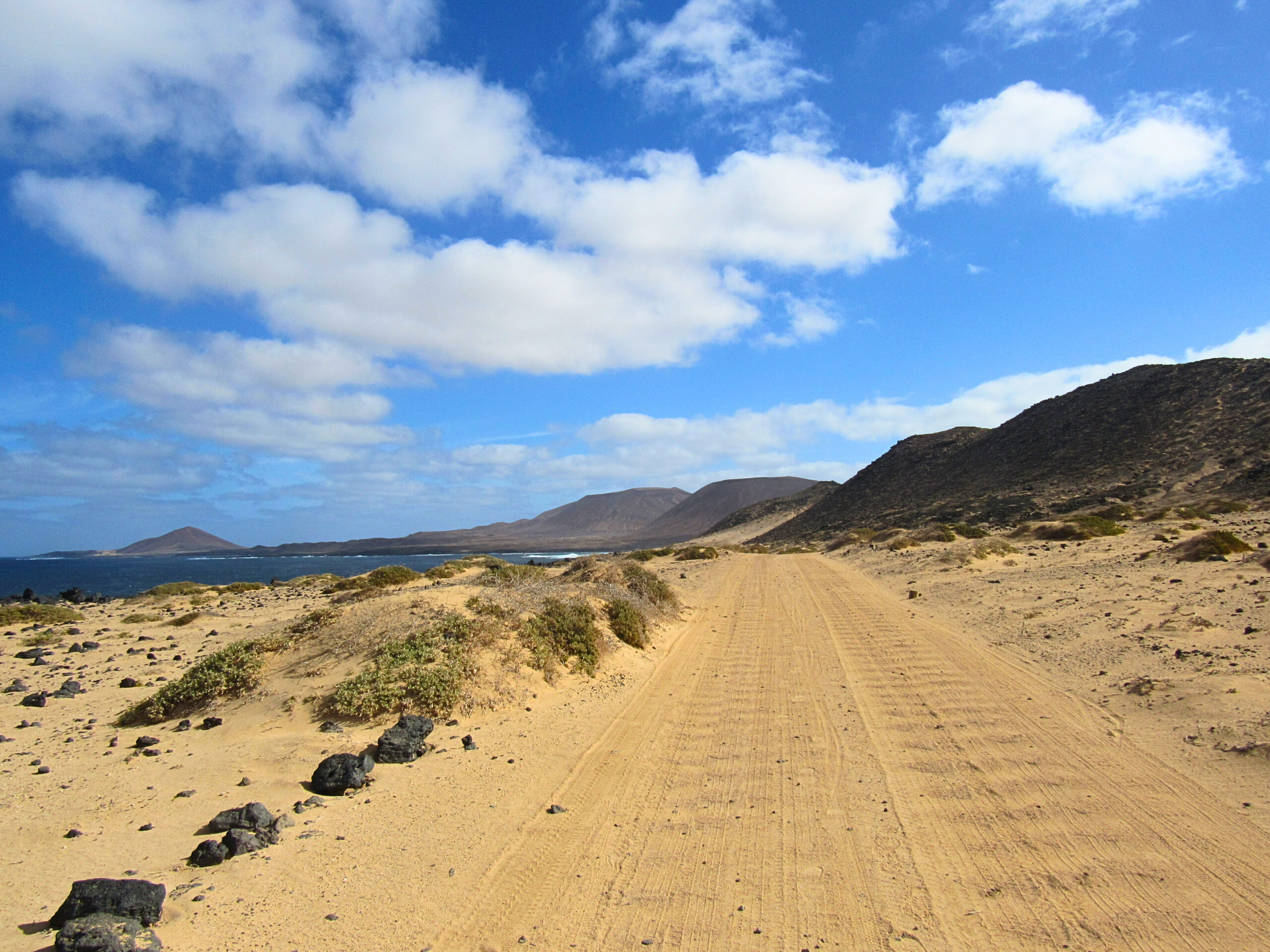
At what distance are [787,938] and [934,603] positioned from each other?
1525 cm

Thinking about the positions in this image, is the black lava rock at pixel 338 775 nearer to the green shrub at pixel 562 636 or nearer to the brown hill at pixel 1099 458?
the green shrub at pixel 562 636

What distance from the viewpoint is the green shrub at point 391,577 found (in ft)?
77.9

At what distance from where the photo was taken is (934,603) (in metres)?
17.4

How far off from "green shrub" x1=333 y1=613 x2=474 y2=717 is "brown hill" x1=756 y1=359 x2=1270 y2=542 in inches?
1431

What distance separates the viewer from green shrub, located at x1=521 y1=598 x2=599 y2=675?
10.3 meters

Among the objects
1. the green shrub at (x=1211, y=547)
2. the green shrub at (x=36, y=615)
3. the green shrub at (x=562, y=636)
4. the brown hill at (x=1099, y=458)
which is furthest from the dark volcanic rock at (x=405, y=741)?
the brown hill at (x=1099, y=458)

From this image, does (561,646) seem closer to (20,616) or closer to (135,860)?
(135,860)

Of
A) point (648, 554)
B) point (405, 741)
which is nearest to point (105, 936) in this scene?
point (405, 741)

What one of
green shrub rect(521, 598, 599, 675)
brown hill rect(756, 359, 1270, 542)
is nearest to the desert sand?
green shrub rect(521, 598, 599, 675)

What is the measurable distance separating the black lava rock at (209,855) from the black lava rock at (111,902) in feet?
2.38

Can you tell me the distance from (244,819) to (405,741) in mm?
1905

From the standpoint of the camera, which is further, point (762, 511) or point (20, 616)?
point (762, 511)

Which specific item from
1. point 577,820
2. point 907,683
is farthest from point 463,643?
point 907,683

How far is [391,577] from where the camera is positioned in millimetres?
24656
